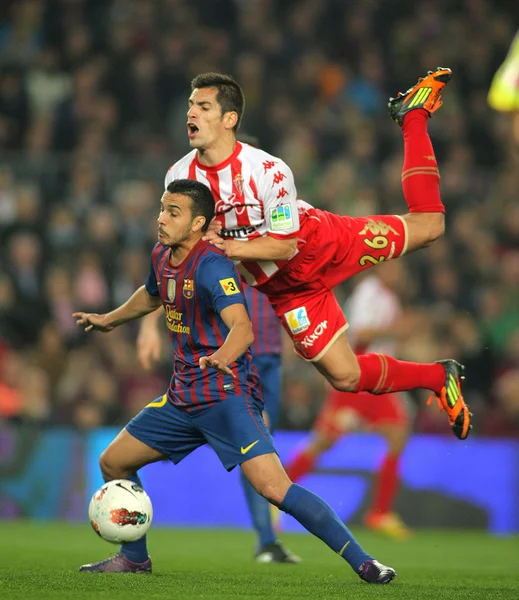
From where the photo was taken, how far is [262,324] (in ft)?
27.0

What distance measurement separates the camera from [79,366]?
1195 centimetres

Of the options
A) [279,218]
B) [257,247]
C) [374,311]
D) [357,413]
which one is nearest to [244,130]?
[374,311]

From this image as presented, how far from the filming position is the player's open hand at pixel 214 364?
18.6ft

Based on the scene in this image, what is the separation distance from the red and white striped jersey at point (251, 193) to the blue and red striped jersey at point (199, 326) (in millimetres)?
570

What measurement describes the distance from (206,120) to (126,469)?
6.63 ft

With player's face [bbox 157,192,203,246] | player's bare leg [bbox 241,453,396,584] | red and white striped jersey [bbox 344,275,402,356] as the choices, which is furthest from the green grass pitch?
player's face [bbox 157,192,203,246]

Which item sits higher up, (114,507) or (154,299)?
(154,299)

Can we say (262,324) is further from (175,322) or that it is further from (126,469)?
(126,469)

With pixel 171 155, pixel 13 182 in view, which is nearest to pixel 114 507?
pixel 13 182

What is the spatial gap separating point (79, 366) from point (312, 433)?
8.15 ft

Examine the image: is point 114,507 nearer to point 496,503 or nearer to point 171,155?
point 496,503

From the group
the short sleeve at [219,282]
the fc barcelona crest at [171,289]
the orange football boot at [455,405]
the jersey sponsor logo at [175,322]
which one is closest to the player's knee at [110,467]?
the jersey sponsor logo at [175,322]

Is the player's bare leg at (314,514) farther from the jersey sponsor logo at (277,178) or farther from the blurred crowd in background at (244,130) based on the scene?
the blurred crowd in background at (244,130)

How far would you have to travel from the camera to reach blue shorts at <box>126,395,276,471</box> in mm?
6059
